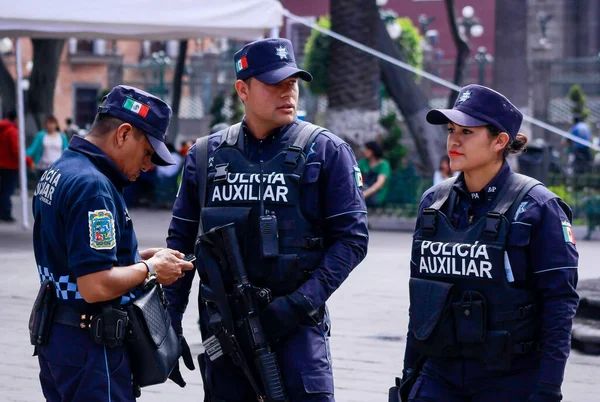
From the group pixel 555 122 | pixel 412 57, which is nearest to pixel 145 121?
pixel 412 57

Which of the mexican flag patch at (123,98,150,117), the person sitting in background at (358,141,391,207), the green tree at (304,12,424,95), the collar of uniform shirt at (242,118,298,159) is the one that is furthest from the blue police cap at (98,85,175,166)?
the green tree at (304,12,424,95)

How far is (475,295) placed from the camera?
13.3ft

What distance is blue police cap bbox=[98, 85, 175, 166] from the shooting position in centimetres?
405

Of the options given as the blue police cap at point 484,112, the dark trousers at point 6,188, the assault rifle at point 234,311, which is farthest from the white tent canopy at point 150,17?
the blue police cap at point 484,112

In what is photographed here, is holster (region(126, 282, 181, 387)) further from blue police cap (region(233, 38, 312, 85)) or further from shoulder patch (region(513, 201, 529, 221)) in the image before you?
shoulder patch (region(513, 201, 529, 221))

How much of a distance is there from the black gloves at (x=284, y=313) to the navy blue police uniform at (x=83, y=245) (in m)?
0.51

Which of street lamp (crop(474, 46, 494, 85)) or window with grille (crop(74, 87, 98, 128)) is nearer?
street lamp (crop(474, 46, 494, 85))

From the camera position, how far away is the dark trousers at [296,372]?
13.9ft

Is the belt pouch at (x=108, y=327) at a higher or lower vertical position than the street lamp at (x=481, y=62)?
lower

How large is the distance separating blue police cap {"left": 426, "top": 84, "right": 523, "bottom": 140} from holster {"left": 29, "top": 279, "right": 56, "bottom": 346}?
4.99 ft

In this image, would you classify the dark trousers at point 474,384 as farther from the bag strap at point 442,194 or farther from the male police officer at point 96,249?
the male police officer at point 96,249

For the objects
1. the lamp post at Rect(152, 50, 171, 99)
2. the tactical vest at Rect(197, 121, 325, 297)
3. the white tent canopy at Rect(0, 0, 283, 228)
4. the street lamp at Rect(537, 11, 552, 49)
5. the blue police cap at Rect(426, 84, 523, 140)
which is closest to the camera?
the blue police cap at Rect(426, 84, 523, 140)

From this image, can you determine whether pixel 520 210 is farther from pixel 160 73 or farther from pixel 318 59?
pixel 160 73

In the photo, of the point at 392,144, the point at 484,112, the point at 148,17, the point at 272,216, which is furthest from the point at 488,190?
the point at 392,144
